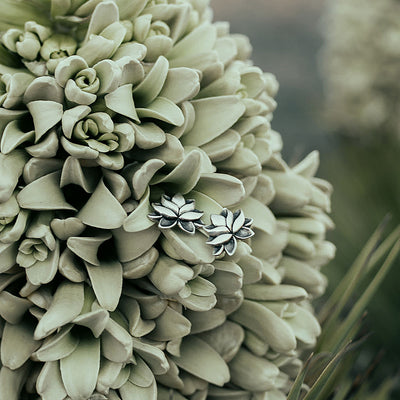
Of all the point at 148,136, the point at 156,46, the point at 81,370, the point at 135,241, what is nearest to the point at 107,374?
the point at 81,370

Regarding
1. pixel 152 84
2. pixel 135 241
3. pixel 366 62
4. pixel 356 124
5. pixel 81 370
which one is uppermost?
pixel 152 84

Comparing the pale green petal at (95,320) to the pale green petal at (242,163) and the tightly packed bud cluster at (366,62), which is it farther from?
the tightly packed bud cluster at (366,62)

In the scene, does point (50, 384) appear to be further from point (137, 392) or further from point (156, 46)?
point (156, 46)

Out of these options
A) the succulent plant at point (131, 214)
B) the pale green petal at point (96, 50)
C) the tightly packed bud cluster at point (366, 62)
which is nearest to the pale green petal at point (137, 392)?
the succulent plant at point (131, 214)

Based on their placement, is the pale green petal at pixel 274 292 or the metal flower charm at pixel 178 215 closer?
the metal flower charm at pixel 178 215

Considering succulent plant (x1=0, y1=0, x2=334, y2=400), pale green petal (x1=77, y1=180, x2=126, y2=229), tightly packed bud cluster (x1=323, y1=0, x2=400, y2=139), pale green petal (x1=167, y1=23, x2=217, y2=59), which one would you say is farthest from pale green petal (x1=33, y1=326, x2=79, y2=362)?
tightly packed bud cluster (x1=323, y1=0, x2=400, y2=139)
